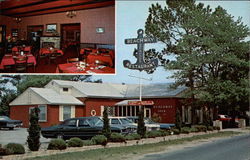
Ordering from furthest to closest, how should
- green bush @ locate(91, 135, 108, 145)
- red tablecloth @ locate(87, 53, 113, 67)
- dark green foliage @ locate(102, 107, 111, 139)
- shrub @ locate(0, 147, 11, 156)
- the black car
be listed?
1. dark green foliage @ locate(102, 107, 111, 139)
2. the black car
3. green bush @ locate(91, 135, 108, 145)
4. red tablecloth @ locate(87, 53, 113, 67)
5. shrub @ locate(0, 147, 11, 156)

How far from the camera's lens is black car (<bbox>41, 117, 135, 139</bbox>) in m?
15.3

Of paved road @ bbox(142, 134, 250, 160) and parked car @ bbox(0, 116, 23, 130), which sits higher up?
parked car @ bbox(0, 116, 23, 130)

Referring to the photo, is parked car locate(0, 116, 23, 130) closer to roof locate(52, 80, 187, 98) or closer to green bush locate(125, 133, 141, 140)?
roof locate(52, 80, 187, 98)

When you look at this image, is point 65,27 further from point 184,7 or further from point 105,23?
point 184,7

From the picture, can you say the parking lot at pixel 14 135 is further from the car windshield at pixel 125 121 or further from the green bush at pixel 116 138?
the car windshield at pixel 125 121

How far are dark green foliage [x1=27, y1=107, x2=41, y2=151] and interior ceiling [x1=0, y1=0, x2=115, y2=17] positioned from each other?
3012 millimetres

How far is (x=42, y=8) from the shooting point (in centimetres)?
1177

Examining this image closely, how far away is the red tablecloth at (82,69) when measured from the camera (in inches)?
471

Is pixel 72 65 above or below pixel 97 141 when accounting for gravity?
above

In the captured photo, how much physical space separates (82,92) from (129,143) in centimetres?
264

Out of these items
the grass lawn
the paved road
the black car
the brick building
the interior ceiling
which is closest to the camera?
the interior ceiling

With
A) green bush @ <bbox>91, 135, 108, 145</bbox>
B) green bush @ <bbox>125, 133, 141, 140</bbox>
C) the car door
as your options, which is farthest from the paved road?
the car door

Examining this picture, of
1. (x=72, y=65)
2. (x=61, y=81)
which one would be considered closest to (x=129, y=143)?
(x=61, y=81)

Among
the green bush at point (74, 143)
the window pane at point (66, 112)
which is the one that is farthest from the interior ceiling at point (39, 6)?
the window pane at point (66, 112)
